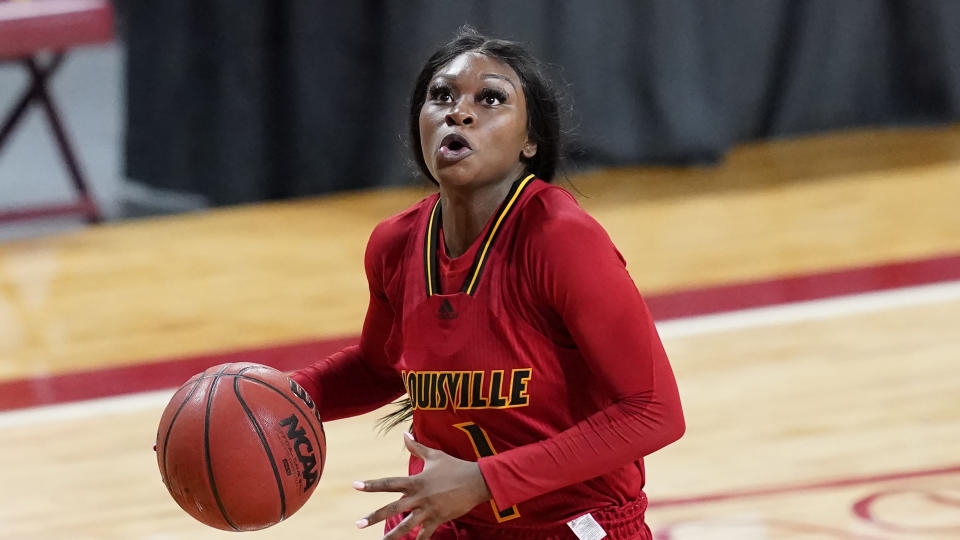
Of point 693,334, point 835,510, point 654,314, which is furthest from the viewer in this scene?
point 654,314

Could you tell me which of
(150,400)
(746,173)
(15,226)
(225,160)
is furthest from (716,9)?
(150,400)

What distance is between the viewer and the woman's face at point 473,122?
83.7 inches

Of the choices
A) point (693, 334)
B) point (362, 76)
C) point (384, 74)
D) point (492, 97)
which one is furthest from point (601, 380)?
point (362, 76)

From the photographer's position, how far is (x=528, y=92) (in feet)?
7.22

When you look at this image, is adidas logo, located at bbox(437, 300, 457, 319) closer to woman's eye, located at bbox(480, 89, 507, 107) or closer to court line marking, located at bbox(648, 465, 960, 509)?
woman's eye, located at bbox(480, 89, 507, 107)

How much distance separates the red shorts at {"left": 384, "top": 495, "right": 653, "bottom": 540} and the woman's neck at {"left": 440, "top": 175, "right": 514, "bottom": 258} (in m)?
0.44

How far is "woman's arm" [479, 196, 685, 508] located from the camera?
2.04m

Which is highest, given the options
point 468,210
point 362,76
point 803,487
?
point 468,210

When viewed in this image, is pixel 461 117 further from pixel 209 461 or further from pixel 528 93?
pixel 209 461

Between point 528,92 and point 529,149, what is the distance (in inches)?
3.7

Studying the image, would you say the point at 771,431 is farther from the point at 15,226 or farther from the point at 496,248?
the point at 15,226

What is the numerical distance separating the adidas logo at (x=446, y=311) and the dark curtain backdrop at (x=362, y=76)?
479 centimetres

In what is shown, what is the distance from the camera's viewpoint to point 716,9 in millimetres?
7492

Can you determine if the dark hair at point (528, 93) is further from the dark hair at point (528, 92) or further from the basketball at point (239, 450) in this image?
the basketball at point (239, 450)
